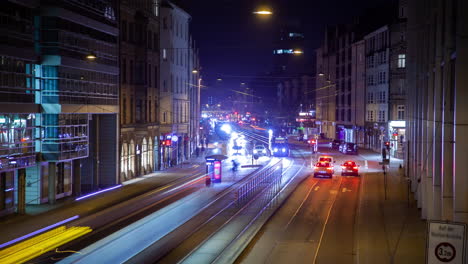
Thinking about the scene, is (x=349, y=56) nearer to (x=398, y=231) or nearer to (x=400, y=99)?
(x=400, y=99)

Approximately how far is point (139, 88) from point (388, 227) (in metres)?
29.6

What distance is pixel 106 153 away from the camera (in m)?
44.8

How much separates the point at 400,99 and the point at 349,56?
27137 millimetres

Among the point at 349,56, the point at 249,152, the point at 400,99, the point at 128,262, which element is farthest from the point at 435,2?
the point at 349,56

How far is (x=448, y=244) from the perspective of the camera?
384 inches

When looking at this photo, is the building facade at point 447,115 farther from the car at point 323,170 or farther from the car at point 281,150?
the car at point 281,150

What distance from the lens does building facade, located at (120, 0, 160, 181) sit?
48562 millimetres

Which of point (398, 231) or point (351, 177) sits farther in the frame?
point (351, 177)

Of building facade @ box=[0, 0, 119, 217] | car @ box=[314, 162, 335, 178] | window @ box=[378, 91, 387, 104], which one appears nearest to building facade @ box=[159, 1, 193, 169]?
car @ box=[314, 162, 335, 178]

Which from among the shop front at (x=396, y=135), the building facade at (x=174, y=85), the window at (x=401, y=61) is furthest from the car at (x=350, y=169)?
the window at (x=401, y=61)

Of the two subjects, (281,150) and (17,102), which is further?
(281,150)

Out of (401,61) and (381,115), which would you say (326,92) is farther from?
(401,61)

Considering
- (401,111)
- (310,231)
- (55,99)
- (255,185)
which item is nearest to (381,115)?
(401,111)

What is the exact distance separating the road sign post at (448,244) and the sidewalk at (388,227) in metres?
11.5
